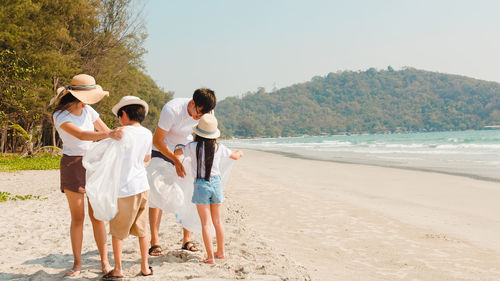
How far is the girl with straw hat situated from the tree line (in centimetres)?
1883

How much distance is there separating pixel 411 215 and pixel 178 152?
4.88 metres

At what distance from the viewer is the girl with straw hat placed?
3.72 m

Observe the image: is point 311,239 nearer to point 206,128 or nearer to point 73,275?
point 206,128

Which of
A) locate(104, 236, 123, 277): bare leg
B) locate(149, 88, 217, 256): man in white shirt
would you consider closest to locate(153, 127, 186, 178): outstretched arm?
locate(149, 88, 217, 256): man in white shirt

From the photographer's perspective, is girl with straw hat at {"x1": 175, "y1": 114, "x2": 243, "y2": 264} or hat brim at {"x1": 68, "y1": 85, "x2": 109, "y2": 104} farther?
girl with straw hat at {"x1": 175, "y1": 114, "x2": 243, "y2": 264}

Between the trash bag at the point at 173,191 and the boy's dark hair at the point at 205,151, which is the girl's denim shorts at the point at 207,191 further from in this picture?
the trash bag at the point at 173,191

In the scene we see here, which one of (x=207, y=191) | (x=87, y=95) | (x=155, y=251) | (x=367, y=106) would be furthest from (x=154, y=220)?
(x=367, y=106)

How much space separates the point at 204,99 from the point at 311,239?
101 inches

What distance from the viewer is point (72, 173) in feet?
10.8

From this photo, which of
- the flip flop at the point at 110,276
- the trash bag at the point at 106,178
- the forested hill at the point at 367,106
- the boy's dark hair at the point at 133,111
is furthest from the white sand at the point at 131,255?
the forested hill at the point at 367,106

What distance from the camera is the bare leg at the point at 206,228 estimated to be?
3799 mm

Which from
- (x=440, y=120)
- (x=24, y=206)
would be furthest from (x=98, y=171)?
(x=440, y=120)

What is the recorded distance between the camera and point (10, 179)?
11.6m

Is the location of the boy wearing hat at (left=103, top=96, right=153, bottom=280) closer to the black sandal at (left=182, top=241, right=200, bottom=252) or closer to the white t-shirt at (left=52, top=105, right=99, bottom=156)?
the white t-shirt at (left=52, top=105, right=99, bottom=156)
